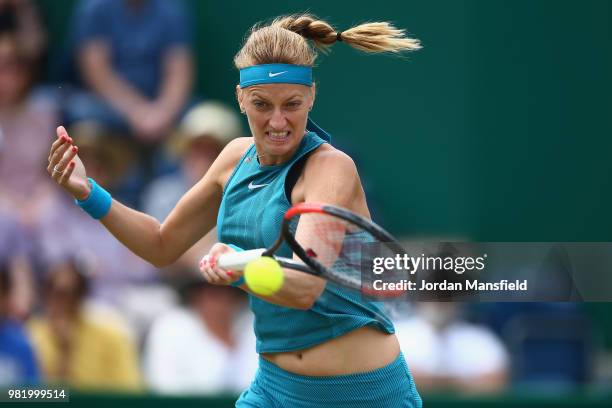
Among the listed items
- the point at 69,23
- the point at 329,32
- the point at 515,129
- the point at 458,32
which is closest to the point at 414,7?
the point at 458,32

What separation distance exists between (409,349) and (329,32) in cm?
310

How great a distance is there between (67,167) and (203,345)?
2.79m

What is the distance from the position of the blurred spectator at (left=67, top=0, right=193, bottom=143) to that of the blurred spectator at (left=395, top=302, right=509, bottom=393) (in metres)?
2.12

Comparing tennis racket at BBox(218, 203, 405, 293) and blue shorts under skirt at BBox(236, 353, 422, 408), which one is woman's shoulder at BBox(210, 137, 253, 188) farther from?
blue shorts under skirt at BBox(236, 353, 422, 408)

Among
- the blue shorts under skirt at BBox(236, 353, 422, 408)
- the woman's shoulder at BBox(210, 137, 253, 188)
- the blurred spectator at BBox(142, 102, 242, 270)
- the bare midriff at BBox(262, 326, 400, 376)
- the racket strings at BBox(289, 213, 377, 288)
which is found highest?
the blurred spectator at BBox(142, 102, 242, 270)

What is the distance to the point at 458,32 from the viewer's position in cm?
820

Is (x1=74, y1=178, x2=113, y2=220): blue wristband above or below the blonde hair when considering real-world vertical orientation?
below

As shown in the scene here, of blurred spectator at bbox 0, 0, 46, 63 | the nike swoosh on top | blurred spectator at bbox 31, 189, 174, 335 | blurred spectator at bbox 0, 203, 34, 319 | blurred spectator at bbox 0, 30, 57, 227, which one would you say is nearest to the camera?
the nike swoosh on top

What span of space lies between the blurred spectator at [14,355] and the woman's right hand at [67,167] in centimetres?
249

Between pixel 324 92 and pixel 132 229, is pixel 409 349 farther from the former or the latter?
pixel 132 229

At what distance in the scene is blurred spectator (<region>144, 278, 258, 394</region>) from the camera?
6586 mm

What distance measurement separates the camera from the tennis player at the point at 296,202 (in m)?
3.84

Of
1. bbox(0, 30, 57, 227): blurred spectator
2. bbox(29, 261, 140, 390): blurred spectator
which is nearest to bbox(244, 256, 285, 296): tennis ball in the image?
bbox(29, 261, 140, 390): blurred spectator

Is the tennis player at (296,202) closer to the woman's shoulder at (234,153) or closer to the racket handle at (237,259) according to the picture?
the woman's shoulder at (234,153)
